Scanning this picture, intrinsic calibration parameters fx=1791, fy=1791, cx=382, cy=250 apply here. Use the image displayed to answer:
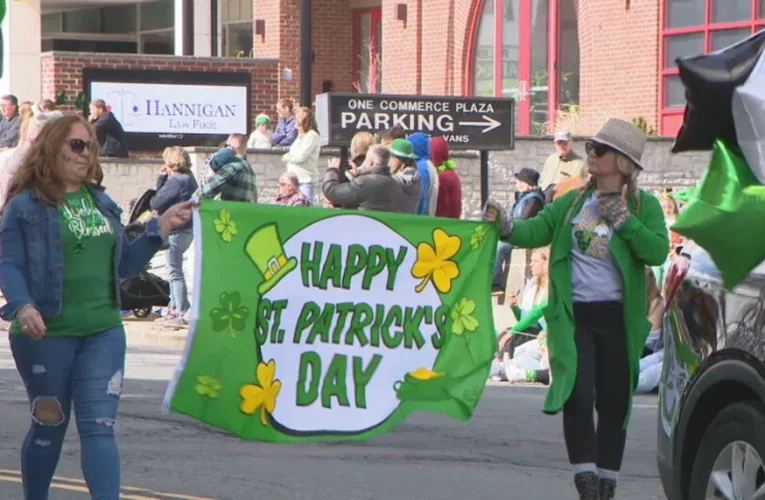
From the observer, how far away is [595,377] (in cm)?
780

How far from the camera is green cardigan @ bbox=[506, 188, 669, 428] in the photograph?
7645mm

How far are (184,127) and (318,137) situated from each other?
6.55 meters

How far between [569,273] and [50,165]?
7.55 ft

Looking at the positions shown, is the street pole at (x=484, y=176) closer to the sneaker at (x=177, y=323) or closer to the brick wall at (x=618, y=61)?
the sneaker at (x=177, y=323)

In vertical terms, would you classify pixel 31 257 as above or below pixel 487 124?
below

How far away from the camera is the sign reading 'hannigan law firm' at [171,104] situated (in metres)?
26.3

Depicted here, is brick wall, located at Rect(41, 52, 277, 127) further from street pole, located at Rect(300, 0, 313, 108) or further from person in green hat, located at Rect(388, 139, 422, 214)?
person in green hat, located at Rect(388, 139, 422, 214)

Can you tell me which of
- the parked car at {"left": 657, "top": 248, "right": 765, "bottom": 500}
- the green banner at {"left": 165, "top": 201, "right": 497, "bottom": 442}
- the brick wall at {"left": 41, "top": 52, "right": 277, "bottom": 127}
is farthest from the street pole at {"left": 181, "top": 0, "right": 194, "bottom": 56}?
the parked car at {"left": 657, "top": 248, "right": 765, "bottom": 500}

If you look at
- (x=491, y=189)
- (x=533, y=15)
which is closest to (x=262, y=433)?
(x=491, y=189)

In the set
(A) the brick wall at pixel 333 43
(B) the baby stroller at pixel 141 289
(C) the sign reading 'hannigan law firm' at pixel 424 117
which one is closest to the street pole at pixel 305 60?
(C) the sign reading 'hannigan law firm' at pixel 424 117

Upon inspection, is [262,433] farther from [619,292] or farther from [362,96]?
[362,96]

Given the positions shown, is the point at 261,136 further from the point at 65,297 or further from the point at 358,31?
the point at 65,297

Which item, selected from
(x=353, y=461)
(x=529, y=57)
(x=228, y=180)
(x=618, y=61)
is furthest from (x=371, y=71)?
(x=353, y=461)

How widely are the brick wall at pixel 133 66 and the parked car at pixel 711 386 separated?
69.0 ft
